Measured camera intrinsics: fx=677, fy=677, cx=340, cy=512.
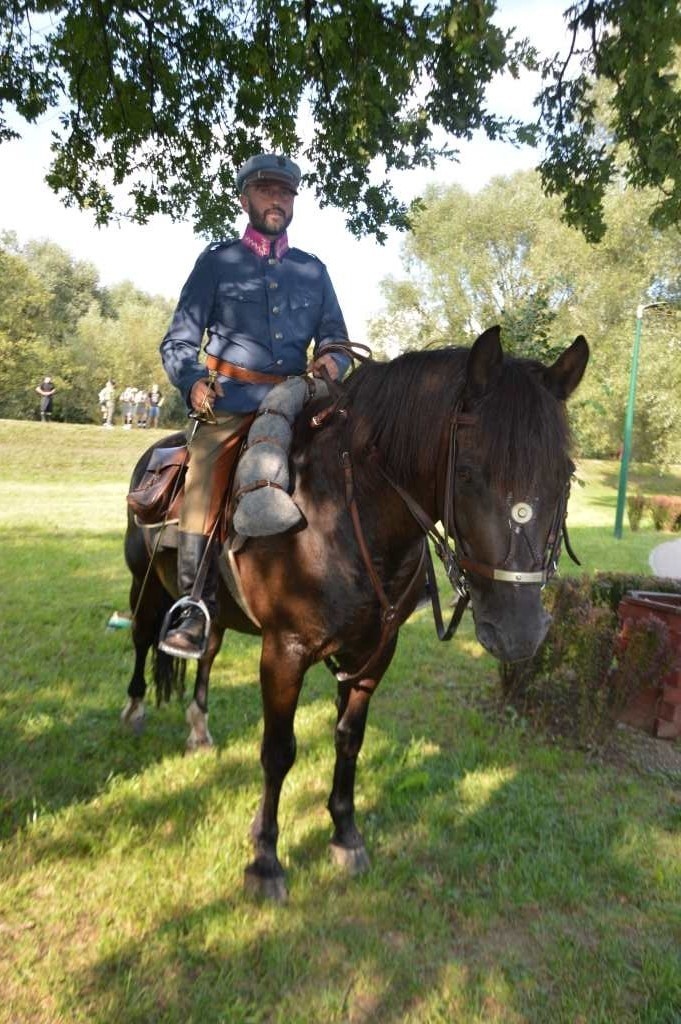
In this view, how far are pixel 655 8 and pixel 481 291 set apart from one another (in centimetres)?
3726

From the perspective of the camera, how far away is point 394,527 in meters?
3.11

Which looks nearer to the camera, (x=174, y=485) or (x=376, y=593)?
(x=376, y=593)

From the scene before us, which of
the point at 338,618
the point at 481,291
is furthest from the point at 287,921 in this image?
the point at 481,291

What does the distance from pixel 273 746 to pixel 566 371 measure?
7.47 ft

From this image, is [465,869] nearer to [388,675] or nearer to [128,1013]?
[128,1013]

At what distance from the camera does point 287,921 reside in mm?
3186

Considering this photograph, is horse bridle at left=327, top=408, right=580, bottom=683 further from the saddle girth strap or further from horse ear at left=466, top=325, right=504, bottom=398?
horse ear at left=466, top=325, right=504, bottom=398

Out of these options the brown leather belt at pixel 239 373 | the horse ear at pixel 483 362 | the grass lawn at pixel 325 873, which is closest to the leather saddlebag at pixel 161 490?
the brown leather belt at pixel 239 373

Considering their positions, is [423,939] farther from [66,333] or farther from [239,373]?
[66,333]

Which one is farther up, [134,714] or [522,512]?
[522,512]

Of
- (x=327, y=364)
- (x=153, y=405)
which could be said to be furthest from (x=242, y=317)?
(x=153, y=405)

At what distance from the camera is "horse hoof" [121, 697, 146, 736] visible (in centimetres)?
520

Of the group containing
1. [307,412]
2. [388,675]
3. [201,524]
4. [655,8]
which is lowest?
[388,675]

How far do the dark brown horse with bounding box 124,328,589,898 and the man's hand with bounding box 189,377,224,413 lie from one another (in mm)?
527
